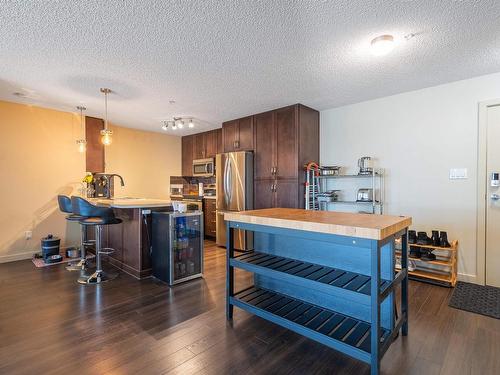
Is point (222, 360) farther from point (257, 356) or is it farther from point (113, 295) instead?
point (113, 295)

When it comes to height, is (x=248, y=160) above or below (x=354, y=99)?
below

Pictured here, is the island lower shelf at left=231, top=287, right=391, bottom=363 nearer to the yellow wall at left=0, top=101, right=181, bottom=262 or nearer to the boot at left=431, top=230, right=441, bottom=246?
the boot at left=431, top=230, right=441, bottom=246

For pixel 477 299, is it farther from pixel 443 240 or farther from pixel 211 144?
pixel 211 144

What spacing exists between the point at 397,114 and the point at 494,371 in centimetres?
288

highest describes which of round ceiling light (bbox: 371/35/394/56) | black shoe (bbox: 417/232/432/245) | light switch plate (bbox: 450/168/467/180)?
round ceiling light (bbox: 371/35/394/56)

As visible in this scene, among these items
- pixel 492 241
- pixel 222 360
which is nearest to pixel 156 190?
pixel 222 360

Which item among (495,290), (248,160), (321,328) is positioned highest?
(248,160)

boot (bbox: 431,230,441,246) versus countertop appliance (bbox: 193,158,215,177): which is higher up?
countertop appliance (bbox: 193,158,215,177)

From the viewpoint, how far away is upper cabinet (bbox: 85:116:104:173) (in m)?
4.68

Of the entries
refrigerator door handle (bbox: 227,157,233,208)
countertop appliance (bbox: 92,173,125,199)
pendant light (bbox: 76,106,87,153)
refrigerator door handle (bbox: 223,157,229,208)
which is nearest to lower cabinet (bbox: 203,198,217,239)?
refrigerator door handle (bbox: 223,157,229,208)

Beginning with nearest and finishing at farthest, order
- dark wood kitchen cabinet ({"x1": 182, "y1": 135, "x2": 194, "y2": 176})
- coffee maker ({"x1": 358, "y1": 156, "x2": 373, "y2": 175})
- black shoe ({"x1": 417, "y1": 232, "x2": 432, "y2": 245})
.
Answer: black shoe ({"x1": 417, "y1": 232, "x2": 432, "y2": 245})
coffee maker ({"x1": 358, "y1": 156, "x2": 373, "y2": 175})
dark wood kitchen cabinet ({"x1": 182, "y1": 135, "x2": 194, "y2": 176})

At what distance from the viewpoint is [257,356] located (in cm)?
175

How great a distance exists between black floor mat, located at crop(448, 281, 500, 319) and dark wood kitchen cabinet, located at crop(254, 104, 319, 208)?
2.05 meters

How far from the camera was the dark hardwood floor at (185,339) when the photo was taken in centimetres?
165
